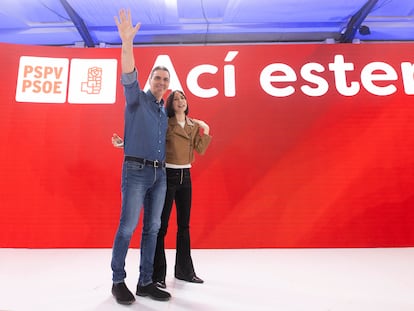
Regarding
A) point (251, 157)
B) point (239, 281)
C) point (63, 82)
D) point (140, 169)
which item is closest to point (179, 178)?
point (140, 169)

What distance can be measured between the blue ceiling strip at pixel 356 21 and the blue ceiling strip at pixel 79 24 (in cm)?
380

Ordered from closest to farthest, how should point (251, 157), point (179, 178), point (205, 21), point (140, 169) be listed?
point (140, 169) < point (179, 178) < point (251, 157) < point (205, 21)

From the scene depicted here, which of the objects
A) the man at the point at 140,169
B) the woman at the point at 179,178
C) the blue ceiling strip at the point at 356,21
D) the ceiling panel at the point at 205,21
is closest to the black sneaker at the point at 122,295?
the man at the point at 140,169

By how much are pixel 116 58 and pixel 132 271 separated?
2.23 m

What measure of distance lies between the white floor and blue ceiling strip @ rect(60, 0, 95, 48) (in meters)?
2.94

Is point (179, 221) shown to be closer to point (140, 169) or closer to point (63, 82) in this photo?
point (140, 169)

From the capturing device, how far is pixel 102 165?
2986 mm

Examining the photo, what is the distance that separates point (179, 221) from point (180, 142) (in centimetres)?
56

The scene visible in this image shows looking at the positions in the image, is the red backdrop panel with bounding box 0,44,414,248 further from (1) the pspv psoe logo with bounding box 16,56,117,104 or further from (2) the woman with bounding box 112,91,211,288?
(2) the woman with bounding box 112,91,211,288

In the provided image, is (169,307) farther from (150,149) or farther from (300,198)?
(300,198)

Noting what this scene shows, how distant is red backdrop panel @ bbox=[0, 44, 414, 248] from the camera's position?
2904 mm

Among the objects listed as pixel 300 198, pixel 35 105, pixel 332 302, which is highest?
pixel 35 105

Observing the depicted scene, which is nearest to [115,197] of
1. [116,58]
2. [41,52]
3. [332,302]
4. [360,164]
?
[116,58]

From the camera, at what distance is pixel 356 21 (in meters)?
4.00
